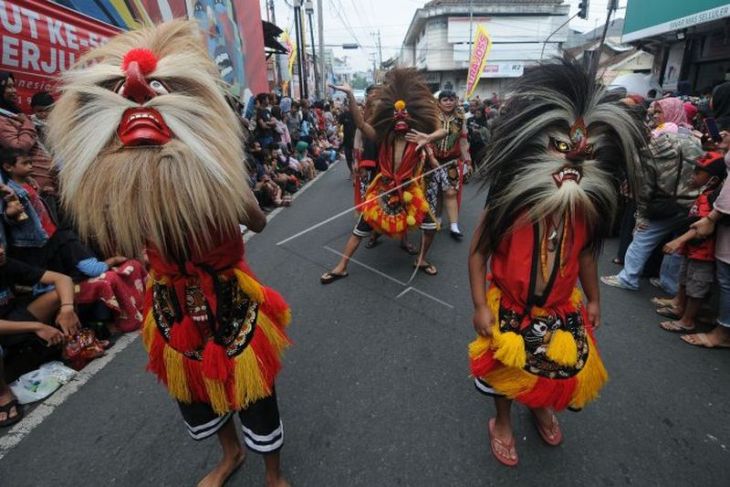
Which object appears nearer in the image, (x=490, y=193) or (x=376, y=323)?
(x=490, y=193)

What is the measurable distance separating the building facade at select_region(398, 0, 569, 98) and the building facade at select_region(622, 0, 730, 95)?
26.8 metres

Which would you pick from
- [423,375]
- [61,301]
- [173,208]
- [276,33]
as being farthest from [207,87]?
[276,33]

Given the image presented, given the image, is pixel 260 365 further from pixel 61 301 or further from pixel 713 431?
pixel 713 431

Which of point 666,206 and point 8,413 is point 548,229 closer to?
point 666,206

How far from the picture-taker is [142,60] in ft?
3.76

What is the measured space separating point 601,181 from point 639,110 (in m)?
0.33

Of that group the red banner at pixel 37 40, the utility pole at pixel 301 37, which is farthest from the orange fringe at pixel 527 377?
the utility pole at pixel 301 37

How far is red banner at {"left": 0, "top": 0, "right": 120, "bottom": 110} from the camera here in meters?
3.70

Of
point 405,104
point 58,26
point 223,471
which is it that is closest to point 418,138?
point 405,104

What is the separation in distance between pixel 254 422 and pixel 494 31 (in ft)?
147

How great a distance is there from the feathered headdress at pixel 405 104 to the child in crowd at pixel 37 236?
8.32 ft

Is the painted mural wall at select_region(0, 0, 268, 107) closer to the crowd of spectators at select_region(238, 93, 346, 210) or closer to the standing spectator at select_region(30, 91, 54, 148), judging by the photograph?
the standing spectator at select_region(30, 91, 54, 148)

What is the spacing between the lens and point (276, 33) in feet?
42.9

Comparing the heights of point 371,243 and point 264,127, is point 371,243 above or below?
below
